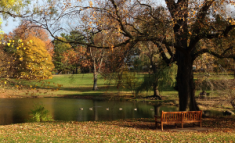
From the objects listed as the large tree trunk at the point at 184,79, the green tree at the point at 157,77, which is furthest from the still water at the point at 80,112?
the large tree trunk at the point at 184,79

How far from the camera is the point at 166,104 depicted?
24.9 metres

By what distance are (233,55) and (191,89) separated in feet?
9.27

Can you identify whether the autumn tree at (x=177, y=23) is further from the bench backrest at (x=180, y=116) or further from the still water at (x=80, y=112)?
the still water at (x=80, y=112)

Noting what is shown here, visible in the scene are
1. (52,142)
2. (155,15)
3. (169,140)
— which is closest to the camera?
(52,142)

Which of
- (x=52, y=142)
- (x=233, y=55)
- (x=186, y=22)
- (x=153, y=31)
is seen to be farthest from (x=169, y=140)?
(x=233, y=55)

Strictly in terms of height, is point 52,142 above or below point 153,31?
below

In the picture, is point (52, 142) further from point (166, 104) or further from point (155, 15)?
point (166, 104)

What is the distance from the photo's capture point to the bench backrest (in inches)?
388

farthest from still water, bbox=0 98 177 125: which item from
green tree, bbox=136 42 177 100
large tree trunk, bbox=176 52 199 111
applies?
large tree trunk, bbox=176 52 199 111

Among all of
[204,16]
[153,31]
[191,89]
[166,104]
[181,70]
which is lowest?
[166,104]

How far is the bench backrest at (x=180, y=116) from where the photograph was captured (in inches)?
388

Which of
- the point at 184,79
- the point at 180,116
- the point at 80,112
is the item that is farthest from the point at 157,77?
the point at 180,116

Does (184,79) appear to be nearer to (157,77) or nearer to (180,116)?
(180,116)

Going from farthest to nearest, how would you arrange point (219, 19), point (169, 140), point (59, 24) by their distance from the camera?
point (219, 19) → point (59, 24) → point (169, 140)
